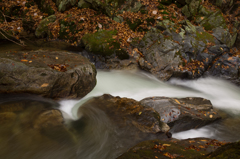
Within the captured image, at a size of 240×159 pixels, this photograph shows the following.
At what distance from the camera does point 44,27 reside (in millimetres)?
9875

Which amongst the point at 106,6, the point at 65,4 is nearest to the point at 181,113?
the point at 106,6

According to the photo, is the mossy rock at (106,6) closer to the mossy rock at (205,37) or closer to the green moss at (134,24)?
the green moss at (134,24)

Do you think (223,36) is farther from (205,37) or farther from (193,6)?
(193,6)

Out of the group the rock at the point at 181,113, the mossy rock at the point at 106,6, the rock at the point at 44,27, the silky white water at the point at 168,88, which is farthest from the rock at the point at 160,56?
the rock at the point at 44,27

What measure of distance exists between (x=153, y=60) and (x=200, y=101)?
3.23 meters

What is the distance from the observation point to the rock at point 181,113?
179 inches

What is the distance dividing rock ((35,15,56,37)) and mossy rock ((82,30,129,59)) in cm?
278

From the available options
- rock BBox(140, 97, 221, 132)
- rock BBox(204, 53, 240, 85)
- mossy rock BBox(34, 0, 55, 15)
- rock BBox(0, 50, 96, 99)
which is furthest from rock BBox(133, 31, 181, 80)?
mossy rock BBox(34, 0, 55, 15)

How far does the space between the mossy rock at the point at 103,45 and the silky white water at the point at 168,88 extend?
1.10 m

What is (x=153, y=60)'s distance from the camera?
322 inches

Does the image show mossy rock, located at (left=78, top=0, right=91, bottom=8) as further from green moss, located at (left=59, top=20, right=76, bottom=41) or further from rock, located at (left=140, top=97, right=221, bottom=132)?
rock, located at (left=140, top=97, right=221, bottom=132)

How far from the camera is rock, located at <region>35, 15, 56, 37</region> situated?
9.79m

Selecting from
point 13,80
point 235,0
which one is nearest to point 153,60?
point 13,80

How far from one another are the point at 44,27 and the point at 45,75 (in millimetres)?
6989
